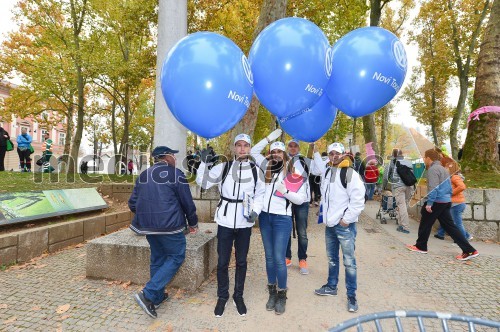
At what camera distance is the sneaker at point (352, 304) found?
11.6 feet

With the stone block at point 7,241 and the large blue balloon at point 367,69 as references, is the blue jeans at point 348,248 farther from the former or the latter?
the stone block at point 7,241

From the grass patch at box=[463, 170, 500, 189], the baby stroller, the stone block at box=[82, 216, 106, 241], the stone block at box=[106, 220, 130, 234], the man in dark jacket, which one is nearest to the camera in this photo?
the man in dark jacket

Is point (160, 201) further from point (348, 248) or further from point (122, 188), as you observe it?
point (122, 188)

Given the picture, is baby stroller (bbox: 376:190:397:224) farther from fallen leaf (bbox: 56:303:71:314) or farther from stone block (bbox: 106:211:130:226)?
fallen leaf (bbox: 56:303:71:314)

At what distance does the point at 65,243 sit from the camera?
221 inches

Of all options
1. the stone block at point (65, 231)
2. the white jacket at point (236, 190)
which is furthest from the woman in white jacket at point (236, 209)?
the stone block at point (65, 231)

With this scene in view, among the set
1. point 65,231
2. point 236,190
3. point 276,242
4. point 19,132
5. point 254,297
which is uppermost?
point 19,132

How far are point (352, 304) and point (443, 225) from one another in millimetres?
3180

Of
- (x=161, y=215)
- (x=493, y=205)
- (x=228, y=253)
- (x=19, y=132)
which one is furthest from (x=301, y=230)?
(x=19, y=132)

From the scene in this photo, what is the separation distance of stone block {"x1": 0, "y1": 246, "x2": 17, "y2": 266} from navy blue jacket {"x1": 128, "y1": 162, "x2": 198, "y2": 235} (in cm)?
263

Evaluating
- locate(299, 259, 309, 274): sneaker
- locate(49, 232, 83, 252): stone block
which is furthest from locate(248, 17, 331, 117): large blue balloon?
locate(49, 232, 83, 252): stone block

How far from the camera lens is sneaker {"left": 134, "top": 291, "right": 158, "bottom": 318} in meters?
3.27

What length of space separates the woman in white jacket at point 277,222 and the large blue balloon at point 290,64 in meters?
0.70

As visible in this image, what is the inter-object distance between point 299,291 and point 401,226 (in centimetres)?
486
